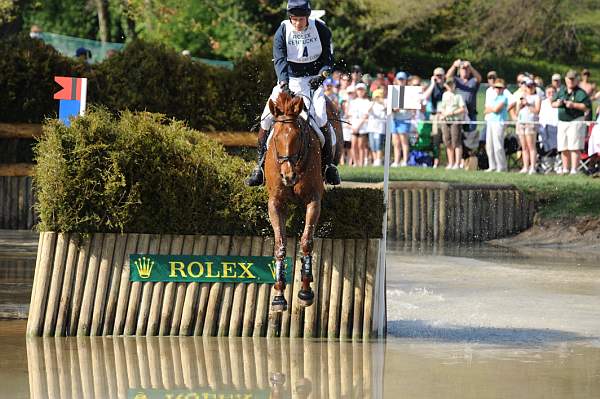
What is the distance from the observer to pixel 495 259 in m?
21.5

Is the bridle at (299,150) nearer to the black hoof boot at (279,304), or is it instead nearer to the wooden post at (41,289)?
the black hoof boot at (279,304)

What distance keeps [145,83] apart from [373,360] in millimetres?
14297

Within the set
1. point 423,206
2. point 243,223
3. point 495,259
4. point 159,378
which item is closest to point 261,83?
point 423,206

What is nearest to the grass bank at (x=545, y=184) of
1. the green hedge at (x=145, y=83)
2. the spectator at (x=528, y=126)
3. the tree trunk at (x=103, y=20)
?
the spectator at (x=528, y=126)

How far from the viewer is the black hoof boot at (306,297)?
12.5 meters

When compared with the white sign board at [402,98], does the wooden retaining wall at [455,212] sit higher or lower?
lower

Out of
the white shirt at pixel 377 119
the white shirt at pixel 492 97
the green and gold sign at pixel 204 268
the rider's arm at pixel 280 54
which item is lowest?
the green and gold sign at pixel 204 268

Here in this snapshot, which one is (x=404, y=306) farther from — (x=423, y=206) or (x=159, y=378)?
(x=423, y=206)

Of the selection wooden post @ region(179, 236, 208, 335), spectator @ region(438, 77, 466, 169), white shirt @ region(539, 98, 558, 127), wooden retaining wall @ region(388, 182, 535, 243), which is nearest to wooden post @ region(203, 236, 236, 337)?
wooden post @ region(179, 236, 208, 335)

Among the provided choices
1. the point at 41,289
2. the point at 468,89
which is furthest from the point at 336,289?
the point at 468,89

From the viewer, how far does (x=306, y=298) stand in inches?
492

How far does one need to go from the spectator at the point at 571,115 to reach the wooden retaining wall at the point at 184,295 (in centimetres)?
1347

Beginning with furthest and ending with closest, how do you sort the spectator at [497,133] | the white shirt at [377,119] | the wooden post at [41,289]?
the white shirt at [377,119] → the spectator at [497,133] → the wooden post at [41,289]

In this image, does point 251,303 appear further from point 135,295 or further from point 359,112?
point 359,112
